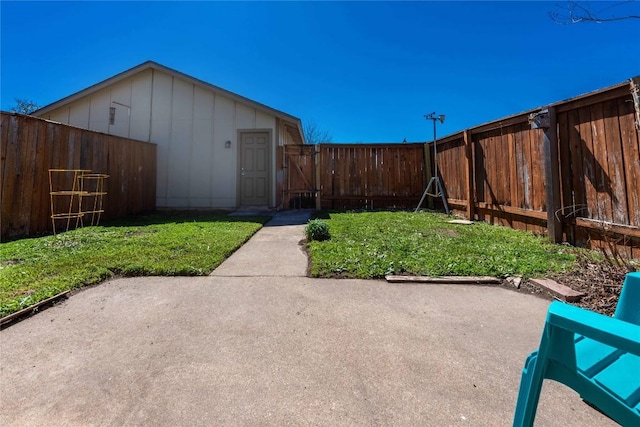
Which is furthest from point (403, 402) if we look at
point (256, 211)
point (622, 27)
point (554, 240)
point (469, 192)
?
point (256, 211)

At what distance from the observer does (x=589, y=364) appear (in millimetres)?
1066

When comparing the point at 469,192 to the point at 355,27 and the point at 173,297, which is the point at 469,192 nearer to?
the point at 173,297

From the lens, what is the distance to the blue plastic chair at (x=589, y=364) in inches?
34.1

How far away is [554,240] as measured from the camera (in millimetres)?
4566

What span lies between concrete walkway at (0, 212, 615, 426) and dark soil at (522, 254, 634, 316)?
1.25 ft

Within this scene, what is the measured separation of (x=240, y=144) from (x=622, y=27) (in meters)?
9.39

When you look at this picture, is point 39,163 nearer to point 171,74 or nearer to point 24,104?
point 171,74

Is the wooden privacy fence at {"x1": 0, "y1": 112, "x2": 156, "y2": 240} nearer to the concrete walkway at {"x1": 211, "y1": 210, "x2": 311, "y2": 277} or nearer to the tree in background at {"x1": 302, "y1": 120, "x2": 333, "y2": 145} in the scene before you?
the concrete walkway at {"x1": 211, "y1": 210, "x2": 311, "y2": 277}

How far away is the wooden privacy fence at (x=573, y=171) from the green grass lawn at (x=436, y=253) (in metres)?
0.40

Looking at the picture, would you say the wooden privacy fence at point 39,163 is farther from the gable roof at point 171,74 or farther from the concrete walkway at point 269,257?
the concrete walkway at point 269,257

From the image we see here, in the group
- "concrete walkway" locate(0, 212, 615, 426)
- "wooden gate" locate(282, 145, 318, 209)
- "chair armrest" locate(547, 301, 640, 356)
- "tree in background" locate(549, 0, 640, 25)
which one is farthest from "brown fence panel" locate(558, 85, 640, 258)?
"wooden gate" locate(282, 145, 318, 209)

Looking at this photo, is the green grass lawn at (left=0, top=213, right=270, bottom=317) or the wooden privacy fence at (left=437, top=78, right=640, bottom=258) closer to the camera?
the green grass lawn at (left=0, top=213, right=270, bottom=317)

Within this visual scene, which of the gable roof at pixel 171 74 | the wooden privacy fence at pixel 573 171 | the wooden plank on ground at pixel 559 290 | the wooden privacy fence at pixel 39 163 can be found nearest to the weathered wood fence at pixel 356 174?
the gable roof at pixel 171 74

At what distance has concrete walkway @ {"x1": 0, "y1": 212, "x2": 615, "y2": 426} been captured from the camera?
1.47m
